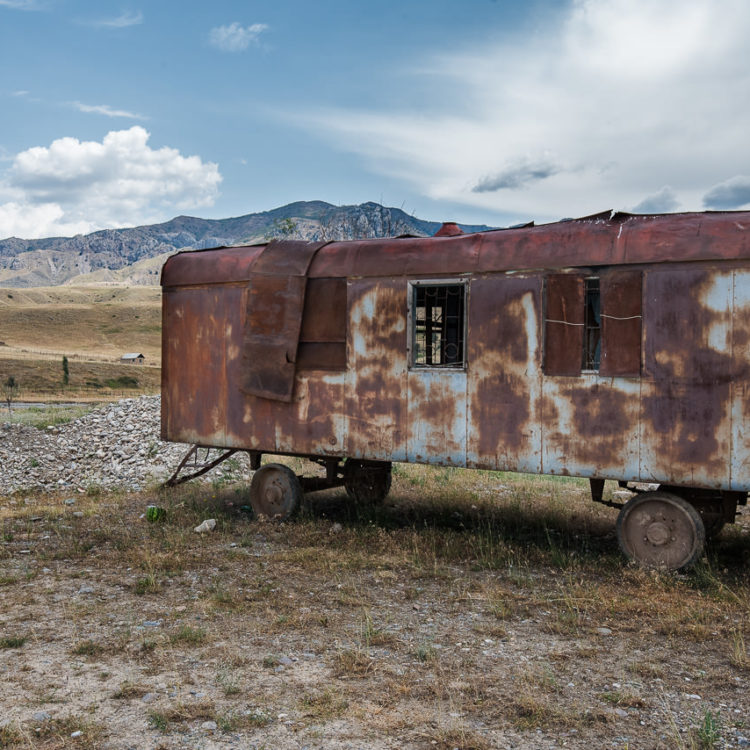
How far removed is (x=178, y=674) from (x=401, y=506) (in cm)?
605

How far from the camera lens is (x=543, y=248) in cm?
773

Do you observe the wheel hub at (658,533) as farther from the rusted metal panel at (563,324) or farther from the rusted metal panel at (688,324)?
the rusted metal panel at (563,324)

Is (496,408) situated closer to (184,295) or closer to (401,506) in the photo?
(401,506)

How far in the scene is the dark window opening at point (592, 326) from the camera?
7560 millimetres

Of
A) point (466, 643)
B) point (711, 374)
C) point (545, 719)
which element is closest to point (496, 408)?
point (711, 374)

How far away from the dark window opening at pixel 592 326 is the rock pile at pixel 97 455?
8.02 m

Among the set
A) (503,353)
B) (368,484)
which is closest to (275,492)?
(368,484)

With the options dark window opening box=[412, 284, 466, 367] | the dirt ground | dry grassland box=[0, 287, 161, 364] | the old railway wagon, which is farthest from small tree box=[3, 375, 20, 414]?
dark window opening box=[412, 284, 466, 367]

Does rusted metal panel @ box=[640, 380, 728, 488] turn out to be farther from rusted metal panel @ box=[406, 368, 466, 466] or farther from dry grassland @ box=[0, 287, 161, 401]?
dry grassland @ box=[0, 287, 161, 401]

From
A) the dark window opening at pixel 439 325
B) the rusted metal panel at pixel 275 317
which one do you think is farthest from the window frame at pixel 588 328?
the rusted metal panel at pixel 275 317

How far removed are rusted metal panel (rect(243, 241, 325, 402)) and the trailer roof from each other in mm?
149

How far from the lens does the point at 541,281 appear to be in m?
7.72

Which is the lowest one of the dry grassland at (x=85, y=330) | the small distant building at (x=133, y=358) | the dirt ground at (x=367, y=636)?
the dirt ground at (x=367, y=636)

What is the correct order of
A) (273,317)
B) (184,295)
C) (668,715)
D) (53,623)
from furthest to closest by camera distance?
(184,295)
(273,317)
(53,623)
(668,715)
